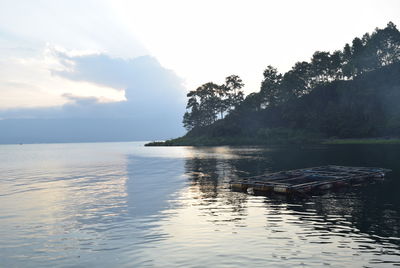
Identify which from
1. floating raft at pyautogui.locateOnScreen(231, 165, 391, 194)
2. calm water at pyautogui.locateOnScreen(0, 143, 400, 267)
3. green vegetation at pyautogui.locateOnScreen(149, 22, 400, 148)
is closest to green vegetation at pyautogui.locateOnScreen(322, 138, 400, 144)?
green vegetation at pyautogui.locateOnScreen(149, 22, 400, 148)

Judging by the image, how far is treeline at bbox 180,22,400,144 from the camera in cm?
15588

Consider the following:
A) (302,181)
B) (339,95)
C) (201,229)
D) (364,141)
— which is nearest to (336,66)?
(339,95)

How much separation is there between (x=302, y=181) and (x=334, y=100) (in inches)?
5722

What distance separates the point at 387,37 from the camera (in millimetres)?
166500

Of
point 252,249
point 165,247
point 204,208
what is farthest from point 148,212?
point 252,249

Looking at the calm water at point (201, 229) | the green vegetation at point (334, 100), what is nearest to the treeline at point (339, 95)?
the green vegetation at point (334, 100)

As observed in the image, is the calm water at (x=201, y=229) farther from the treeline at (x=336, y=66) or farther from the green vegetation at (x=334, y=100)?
the treeline at (x=336, y=66)

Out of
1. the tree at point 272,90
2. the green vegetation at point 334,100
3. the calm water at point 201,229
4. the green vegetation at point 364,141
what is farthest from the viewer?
the tree at point 272,90

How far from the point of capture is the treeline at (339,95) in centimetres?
15588

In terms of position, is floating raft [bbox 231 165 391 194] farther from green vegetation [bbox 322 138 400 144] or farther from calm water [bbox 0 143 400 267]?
green vegetation [bbox 322 138 400 144]

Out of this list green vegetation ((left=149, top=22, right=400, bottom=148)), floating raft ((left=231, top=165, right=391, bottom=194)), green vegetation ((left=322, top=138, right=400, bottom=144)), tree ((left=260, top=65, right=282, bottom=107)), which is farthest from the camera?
tree ((left=260, top=65, right=282, bottom=107))

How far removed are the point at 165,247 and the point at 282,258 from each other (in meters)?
6.45

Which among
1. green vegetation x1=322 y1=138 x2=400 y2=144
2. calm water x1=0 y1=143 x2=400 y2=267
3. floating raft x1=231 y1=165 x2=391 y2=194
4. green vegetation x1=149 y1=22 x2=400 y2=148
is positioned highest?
green vegetation x1=149 y1=22 x2=400 y2=148

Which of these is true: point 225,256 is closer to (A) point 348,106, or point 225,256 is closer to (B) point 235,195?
(B) point 235,195
